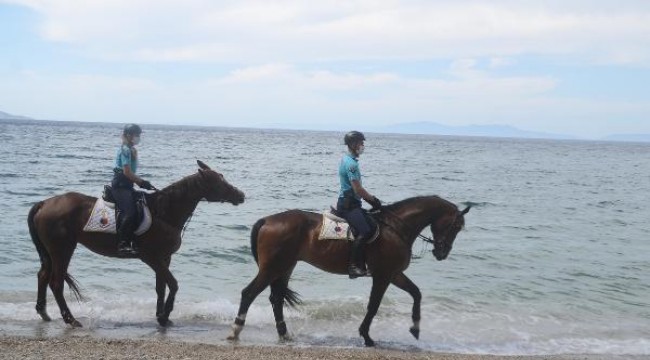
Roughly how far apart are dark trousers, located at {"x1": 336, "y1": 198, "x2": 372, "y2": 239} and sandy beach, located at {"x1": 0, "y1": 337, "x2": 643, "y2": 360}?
174 centimetres

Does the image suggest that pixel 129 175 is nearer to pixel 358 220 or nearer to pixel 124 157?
pixel 124 157

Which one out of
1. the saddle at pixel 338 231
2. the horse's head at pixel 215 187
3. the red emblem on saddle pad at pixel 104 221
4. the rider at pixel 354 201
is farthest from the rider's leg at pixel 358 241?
the red emblem on saddle pad at pixel 104 221

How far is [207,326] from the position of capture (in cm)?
1143

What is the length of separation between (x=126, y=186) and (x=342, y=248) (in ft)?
12.0

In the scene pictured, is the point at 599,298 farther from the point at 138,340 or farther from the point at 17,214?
the point at 17,214

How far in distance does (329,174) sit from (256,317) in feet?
127

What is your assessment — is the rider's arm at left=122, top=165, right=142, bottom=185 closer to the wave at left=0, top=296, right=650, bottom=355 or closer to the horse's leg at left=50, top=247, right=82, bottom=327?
the horse's leg at left=50, top=247, right=82, bottom=327

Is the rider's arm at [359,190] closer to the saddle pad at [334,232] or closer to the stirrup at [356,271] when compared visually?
the saddle pad at [334,232]

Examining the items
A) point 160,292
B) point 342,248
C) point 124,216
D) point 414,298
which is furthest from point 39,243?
point 414,298

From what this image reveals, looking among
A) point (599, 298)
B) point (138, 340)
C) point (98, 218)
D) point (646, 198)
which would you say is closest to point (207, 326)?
point (138, 340)

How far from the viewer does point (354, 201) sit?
10359mm

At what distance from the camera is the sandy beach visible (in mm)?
8656

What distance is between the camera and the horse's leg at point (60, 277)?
10.8 metres

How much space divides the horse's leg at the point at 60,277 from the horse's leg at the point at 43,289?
0.18m
